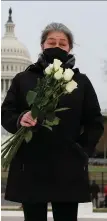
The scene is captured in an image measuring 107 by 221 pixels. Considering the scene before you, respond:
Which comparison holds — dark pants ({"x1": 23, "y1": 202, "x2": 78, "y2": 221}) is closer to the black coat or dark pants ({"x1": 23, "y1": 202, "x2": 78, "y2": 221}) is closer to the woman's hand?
the black coat

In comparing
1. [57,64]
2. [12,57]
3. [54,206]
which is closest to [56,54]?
[57,64]

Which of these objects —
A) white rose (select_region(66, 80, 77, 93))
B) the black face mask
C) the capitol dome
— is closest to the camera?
white rose (select_region(66, 80, 77, 93))

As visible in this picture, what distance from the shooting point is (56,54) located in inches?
98.7

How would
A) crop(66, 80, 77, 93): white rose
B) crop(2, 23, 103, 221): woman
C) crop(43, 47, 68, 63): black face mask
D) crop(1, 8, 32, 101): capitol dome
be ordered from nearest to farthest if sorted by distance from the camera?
1. crop(66, 80, 77, 93): white rose
2. crop(2, 23, 103, 221): woman
3. crop(43, 47, 68, 63): black face mask
4. crop(1, 8, 32, 101): capitol dome

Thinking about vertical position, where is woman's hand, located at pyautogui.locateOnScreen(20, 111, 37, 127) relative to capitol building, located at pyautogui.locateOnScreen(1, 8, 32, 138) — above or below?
below

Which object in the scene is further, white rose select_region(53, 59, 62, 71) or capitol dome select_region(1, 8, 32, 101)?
capitol dome select_region(1, 8, 32, 101)

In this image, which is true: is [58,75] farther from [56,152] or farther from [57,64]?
[56,152]

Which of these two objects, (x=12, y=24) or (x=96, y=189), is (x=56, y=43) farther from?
(x=12, y=24)

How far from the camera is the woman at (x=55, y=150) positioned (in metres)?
2.39

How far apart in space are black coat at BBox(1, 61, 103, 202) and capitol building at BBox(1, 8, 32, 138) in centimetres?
8101

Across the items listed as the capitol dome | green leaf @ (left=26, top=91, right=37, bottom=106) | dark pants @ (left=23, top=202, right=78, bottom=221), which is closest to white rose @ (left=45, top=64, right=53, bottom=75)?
green leaf @ (left=26, top=91, right=37, bottom=106)

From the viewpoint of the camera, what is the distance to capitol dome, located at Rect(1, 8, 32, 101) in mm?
87375

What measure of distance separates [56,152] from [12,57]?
91916mm

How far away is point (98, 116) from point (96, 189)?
14469mm
